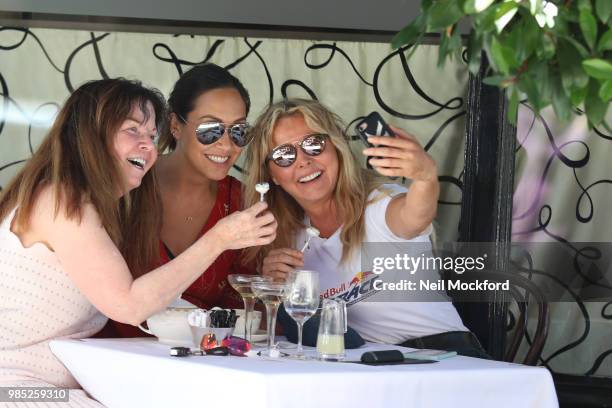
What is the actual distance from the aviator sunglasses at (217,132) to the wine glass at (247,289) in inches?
36.1

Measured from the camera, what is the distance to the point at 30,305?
103 inches

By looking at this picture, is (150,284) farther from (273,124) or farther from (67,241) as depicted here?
(273,124)

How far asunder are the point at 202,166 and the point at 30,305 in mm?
1005

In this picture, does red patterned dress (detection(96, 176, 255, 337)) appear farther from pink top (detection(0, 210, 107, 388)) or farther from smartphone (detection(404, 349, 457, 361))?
smartphone (detection(404, 349, 457, 361))

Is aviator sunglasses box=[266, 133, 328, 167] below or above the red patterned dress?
above

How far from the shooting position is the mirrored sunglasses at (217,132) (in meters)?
3.40

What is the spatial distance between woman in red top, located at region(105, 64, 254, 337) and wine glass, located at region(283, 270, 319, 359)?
1020mm

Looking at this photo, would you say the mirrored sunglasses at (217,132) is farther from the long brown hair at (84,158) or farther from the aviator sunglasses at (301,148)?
the long brown hair at (84,158)

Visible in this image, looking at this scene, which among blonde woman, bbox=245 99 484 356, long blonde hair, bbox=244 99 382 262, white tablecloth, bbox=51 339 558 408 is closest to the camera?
white tablecloth, bbox=51 339 558 408

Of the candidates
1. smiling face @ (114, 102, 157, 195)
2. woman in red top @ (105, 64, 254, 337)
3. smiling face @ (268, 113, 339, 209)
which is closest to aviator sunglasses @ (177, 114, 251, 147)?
woman in red top @ (105, 64, 254, 337)

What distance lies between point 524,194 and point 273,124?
173 cm

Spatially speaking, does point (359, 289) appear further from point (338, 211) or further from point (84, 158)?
point (84, 158)

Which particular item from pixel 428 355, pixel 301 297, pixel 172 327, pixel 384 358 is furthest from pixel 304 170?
pixel 384 358

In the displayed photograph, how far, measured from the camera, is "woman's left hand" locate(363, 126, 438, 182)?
279 cm
